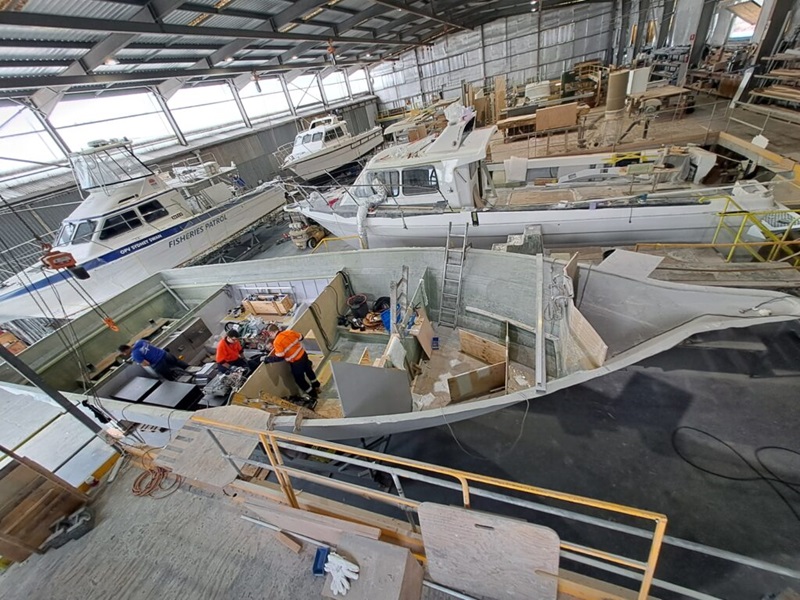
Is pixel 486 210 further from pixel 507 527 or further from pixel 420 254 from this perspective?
pixel 507 527

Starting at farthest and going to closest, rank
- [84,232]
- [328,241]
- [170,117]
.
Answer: [170,117], [328,241], [84,232]

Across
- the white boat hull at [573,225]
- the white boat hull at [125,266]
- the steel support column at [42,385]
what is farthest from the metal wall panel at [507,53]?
the steel support column at [42,385]

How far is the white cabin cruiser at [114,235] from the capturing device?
22.6ft

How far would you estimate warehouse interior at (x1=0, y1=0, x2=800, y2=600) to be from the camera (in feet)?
7.73

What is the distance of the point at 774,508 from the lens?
94.0 inches

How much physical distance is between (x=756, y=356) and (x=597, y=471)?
7.52 feet

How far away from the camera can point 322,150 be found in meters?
13.0

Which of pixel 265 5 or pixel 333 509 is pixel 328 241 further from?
pixel 333 509

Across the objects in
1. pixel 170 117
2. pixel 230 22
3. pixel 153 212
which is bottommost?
pixel 153 212

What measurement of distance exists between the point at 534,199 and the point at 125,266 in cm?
938

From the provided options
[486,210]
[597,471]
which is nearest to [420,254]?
[486,210]

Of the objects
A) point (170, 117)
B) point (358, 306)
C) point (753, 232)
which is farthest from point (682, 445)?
point (170, 117)

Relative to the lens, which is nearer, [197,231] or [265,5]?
[197,231]

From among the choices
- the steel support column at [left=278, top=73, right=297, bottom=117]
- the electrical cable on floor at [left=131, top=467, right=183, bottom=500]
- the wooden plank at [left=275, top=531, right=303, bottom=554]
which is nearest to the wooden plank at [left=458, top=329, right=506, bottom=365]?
the wooden plank at [left=275, top=531, right=303, bottom=554]
